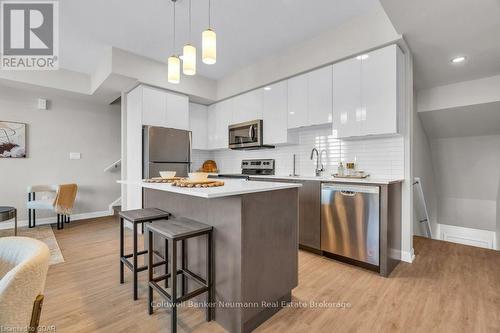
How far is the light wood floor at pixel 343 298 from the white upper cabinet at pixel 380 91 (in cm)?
156

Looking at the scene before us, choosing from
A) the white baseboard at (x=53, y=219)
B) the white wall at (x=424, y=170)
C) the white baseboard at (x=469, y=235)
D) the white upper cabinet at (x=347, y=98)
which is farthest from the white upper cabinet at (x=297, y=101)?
the white baseboard at (x=469, y=235)

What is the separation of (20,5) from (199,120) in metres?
2.90

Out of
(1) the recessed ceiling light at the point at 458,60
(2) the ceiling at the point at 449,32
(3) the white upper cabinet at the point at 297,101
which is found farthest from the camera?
(3) the white upper cabinet at the point at 297,101

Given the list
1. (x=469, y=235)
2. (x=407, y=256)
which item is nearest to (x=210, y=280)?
(x=407, y=256)

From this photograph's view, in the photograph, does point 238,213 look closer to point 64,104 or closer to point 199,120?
point 199,120

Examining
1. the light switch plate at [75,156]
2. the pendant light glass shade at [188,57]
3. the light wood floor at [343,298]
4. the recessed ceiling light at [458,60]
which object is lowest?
the light wood floor at [343,298]

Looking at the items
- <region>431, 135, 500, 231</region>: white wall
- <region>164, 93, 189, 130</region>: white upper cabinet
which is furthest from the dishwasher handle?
<region>431, 135, 500, 231</region>: white wall

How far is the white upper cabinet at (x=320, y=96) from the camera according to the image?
312 cm

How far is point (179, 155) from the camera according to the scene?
4105mm

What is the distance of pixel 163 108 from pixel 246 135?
1.46 metres

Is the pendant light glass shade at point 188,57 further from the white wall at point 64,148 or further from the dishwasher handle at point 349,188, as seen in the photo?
the white wall at point 64,148

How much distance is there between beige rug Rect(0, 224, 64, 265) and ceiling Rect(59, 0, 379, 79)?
2802mm

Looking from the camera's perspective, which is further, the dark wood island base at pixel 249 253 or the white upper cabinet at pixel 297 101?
the white upper cabinet at pixel 297 101

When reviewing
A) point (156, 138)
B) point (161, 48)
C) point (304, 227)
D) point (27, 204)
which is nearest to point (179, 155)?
point (156, 138)
